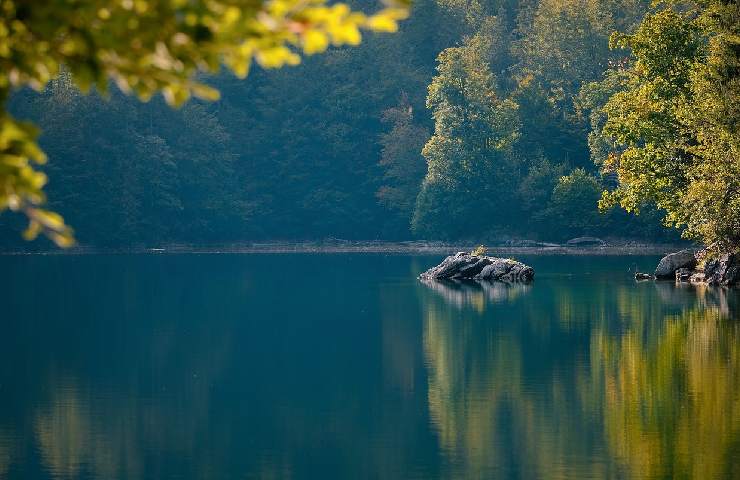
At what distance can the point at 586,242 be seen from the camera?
78.4 m

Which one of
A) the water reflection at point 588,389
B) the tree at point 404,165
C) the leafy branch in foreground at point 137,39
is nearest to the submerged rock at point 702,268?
the water reflection at point 588,389

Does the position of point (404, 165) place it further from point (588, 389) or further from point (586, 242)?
point (588, 389)

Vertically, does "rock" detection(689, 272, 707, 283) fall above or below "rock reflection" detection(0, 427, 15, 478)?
above

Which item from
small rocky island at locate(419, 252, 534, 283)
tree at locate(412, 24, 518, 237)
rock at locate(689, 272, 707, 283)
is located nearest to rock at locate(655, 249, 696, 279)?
rock at locate(689, 272, 707, 283)

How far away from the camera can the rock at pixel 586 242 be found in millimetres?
77812

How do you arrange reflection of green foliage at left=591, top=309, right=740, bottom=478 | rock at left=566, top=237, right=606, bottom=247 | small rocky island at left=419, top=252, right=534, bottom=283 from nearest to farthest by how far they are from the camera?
reflection of green foliage at left=591, top=309, right=740, bottom=478
small rocky island at left=419, top=252, right=534, bottom=283
rock at left=566, top=237, right=606, bottom=247

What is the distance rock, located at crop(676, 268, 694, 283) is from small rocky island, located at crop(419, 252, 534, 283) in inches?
217

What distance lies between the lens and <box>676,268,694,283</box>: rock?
147 feet

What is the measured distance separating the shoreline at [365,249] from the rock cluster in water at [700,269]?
21971 millimetres

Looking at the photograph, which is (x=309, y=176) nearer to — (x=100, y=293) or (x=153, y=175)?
(x=153, y=175)

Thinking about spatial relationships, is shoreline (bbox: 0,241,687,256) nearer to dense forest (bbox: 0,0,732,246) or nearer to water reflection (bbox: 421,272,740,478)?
dense forest (bbox: 0,0,732,246)

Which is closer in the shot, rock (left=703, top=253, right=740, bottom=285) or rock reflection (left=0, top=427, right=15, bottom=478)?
rock reflection (left=0, top=427, right=15, bottom=478)

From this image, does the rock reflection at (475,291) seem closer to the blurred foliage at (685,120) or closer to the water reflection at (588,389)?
the water reflection at (588,389)

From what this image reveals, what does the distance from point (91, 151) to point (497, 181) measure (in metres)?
26.2
